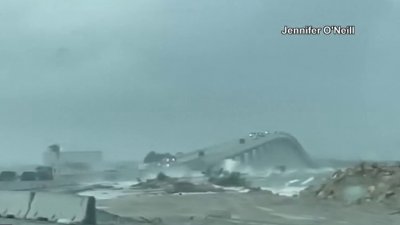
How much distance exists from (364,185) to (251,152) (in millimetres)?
4079

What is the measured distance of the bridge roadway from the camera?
16.3 meters

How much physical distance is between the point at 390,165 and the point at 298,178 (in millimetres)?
2187

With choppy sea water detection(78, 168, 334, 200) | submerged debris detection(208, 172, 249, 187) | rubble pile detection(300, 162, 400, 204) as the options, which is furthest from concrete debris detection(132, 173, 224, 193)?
rubble pile detection(300, 162, 400, 204)

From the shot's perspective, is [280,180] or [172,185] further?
[172,185]

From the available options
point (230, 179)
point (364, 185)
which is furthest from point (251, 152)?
point (364, 185)

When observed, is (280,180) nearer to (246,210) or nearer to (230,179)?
(246,210)

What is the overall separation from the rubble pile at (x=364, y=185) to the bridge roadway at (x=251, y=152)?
3.81ft

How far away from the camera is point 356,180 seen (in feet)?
61.4

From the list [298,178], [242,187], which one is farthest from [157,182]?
[298,178]

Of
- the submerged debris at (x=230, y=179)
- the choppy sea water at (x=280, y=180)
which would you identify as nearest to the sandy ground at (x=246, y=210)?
the choppy sea water at (x=280, y=180)

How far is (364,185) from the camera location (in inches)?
750

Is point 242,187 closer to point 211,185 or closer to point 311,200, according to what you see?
point 211,185

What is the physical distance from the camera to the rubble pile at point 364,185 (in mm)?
17859

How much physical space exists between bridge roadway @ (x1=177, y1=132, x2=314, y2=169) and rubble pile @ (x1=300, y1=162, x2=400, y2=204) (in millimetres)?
1163
